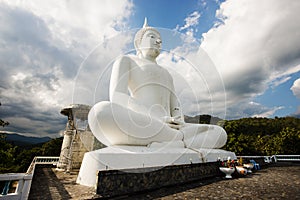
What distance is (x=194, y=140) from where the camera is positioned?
17.4ft

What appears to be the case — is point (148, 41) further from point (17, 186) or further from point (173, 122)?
point (17, 186)

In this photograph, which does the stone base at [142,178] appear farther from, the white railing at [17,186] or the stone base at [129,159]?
the white railing at [17,186]

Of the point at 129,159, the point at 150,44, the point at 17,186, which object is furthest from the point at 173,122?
the point at 17,186

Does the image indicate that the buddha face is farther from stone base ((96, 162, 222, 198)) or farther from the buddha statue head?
stone base ((96, 162, 222, 198))

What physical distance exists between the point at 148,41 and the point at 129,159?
13.9ft

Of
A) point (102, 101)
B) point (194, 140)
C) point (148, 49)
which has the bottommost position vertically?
point (194, 140)

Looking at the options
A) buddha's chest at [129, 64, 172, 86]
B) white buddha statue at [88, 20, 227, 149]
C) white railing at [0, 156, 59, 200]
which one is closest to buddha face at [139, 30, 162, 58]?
white buddha statue at [88, 20, 227, 149]

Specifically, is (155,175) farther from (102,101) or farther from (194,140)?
(194,140)

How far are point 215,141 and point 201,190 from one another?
2.78 meters

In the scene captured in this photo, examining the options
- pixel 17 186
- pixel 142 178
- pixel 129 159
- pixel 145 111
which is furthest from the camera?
pixel 145 111

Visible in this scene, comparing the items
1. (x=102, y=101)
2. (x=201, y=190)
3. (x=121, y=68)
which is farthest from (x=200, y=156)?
(x=121, y=68)

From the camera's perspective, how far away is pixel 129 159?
358cm

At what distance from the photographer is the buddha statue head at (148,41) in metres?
6.34

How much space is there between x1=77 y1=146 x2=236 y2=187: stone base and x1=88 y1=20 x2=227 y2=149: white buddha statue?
1.04 ft
